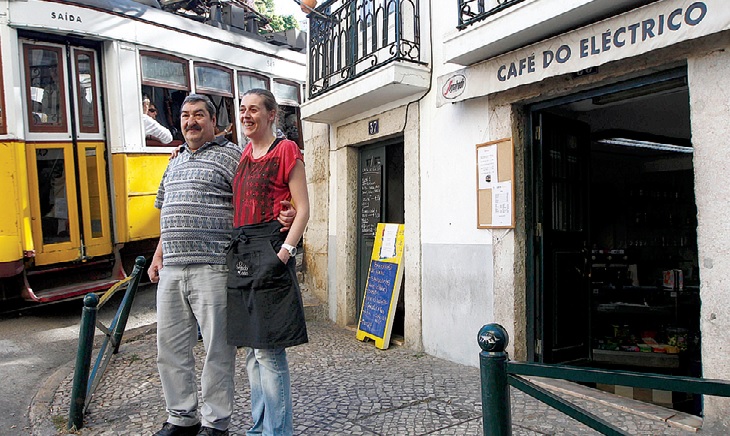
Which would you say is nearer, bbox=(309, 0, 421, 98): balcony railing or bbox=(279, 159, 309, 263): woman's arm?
bbox=(279, 159, 309, 263): woman's arm

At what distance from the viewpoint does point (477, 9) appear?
5227 mm

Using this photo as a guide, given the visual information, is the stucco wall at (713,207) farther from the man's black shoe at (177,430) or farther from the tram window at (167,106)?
the tram window at (167,106)

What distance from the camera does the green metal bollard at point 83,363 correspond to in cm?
383

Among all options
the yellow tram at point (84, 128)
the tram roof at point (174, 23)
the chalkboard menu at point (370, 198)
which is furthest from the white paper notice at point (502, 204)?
the tram roof at point (174, 23)

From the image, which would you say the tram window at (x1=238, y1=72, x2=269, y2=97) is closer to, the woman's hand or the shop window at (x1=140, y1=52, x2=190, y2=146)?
the shop window at (x1=140, y1=52, x2=190, y2=146)

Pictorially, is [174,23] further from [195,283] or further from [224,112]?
[195,283]

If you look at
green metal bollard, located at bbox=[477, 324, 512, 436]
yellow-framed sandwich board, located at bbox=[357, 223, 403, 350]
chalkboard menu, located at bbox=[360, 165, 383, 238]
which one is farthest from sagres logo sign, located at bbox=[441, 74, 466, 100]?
green metal bollard, located at bbox=[477, 324, 512, 436]

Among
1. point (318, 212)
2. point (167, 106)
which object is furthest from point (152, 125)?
point (318, 212)

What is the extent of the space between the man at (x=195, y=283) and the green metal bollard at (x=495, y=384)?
6.07ft

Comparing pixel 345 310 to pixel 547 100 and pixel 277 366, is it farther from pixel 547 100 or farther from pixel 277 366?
pixel 277 366

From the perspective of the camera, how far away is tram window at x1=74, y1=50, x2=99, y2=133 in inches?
290

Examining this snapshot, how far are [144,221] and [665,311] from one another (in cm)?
641

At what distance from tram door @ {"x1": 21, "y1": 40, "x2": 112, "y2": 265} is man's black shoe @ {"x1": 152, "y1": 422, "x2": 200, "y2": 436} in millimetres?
4394

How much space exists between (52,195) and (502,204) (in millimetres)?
5322
